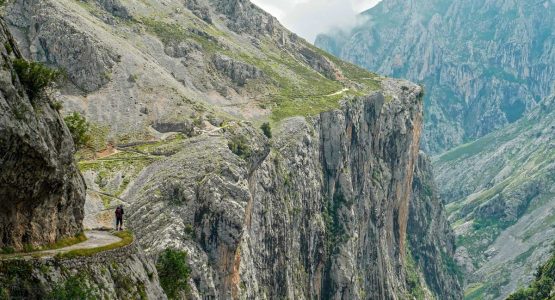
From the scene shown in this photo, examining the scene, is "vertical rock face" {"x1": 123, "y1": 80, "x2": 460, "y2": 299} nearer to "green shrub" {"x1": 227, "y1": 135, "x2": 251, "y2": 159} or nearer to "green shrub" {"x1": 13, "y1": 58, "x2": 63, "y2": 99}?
"green shrub" {"x1": 227, "y1": 135, "x2": 251, "y2": 159}

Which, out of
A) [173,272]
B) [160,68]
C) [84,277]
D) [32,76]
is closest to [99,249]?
[84,277]

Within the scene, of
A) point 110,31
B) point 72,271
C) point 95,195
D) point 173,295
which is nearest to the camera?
point 72,271

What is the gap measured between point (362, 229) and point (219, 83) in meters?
55.9

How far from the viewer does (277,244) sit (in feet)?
389

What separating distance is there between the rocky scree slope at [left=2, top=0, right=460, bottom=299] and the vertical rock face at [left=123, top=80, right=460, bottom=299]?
0.88 feet

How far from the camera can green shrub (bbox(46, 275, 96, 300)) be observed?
36.6 metres

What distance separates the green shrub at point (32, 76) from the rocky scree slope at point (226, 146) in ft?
107

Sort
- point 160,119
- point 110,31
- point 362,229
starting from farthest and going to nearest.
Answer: point 362,229 < point 110,31 < point 160,119

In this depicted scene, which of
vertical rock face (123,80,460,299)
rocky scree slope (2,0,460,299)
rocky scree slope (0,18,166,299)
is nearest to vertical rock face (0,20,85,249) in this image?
rocky scree slope (0,18,166,299)

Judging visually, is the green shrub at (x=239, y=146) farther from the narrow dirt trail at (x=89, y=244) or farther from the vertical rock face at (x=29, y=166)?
the vertical rock face at (x=29, y=166)

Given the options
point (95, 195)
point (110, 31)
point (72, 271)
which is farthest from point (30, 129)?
point (110, 31)

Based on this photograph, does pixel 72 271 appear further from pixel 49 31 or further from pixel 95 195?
pixel 49 31

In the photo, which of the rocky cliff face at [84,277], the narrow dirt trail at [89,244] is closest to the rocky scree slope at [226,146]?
the narrow dirt trail at [89,244]

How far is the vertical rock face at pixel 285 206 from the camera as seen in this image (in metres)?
85.3
